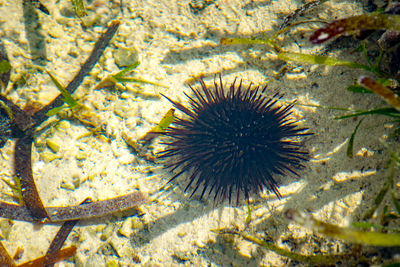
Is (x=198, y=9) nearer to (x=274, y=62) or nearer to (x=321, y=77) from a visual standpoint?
(x=274, y=62)

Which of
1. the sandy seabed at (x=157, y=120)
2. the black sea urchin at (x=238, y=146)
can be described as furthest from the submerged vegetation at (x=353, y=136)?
the black sea urchin at (x=238, y=146)

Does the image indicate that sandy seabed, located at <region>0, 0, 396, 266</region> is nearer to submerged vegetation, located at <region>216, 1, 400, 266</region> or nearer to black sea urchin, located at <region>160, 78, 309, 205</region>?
submerged vegetation, located at <region>216, 1, 400, 266</region>

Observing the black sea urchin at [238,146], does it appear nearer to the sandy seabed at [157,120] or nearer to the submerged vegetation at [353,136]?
the sandy seabed at [157,120]

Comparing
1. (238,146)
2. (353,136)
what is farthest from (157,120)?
(353,136)

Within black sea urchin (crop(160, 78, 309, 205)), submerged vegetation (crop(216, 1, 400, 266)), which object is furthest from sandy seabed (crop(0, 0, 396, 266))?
black sea urchin (crop(160, 78, 309, 205))

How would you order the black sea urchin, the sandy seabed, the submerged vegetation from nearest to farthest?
the submerged vegetation → the black sea urchin → the sandy seabed

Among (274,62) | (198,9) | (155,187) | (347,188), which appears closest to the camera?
(347,188)

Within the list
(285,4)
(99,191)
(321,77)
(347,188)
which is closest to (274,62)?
(321,77)

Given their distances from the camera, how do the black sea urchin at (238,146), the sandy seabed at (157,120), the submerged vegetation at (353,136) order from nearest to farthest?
the submerged vegetation at (353,136) → the black sea urchin at (238,146) → the sandy seabed at (157,120)
